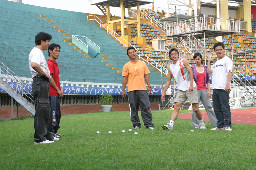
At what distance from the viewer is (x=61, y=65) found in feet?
103

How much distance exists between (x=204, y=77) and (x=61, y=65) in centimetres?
1887

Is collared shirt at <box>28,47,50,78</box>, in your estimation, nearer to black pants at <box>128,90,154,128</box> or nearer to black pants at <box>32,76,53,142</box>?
black pants at <box>32,76,53,142</box>

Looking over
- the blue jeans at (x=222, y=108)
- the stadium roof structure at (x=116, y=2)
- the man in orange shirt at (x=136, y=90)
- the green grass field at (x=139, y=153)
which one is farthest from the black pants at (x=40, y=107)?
the stadium roof structure at (x=116, y=2)

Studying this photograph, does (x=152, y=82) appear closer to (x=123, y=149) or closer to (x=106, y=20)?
(x=106, y=20)

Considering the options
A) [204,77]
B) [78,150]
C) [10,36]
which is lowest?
[78,150]

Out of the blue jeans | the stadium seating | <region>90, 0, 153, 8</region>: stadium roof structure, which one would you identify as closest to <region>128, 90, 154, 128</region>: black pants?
the blue jeans

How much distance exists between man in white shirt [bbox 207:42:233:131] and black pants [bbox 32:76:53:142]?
4536 mm

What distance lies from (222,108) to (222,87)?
1.63 ft

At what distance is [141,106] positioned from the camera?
12992mm

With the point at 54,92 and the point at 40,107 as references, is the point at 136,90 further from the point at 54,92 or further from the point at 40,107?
the point at 40,107

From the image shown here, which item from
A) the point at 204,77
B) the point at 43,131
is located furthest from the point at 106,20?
the point at 43,131

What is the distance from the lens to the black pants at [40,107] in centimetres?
936

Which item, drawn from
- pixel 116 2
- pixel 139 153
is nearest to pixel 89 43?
pixel 116 2

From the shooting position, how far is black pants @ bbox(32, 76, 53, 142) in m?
9.36
